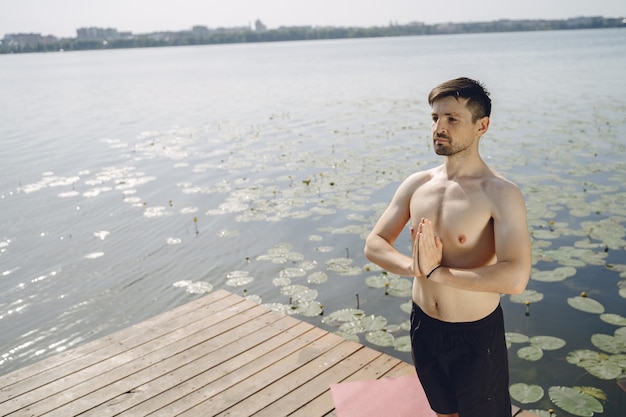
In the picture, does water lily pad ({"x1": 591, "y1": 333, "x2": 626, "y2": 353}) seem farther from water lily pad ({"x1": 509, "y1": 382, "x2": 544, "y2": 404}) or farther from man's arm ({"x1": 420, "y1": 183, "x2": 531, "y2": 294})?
man's arm ({"x1": 420, "y1": 183, "x2": 531, "y2": 294})

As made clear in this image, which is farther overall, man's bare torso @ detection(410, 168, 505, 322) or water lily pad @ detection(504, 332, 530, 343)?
water lily pad @ detection(504, 332, 530, 343)

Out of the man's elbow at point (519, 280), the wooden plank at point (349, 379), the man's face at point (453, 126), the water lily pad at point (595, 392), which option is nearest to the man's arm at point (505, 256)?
the man's elbow at point (519, 280)

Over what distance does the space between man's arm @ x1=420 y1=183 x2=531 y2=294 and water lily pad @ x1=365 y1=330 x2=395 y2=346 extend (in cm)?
324

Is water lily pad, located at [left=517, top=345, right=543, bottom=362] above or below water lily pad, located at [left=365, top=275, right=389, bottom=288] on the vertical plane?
below

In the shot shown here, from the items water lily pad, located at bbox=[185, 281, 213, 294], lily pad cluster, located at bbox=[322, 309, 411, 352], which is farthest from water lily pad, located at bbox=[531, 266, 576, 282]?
water lily pad, located at bbox=[185, 281, 213, 294]

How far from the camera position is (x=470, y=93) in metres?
2.34

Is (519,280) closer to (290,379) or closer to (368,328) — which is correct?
(290,379)

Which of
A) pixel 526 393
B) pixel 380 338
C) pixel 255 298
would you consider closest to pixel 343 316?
pixel 380 338

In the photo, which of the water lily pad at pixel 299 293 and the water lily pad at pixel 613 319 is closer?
the water lily pad at pixel 613 319

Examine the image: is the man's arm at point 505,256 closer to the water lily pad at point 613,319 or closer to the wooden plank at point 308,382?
the wooden plank at point 308,382

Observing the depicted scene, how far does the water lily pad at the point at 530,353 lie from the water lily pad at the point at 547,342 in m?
0.08

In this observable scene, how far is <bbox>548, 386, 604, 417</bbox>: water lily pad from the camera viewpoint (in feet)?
13.9

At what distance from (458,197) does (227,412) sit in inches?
90.4

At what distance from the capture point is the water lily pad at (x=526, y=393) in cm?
442
